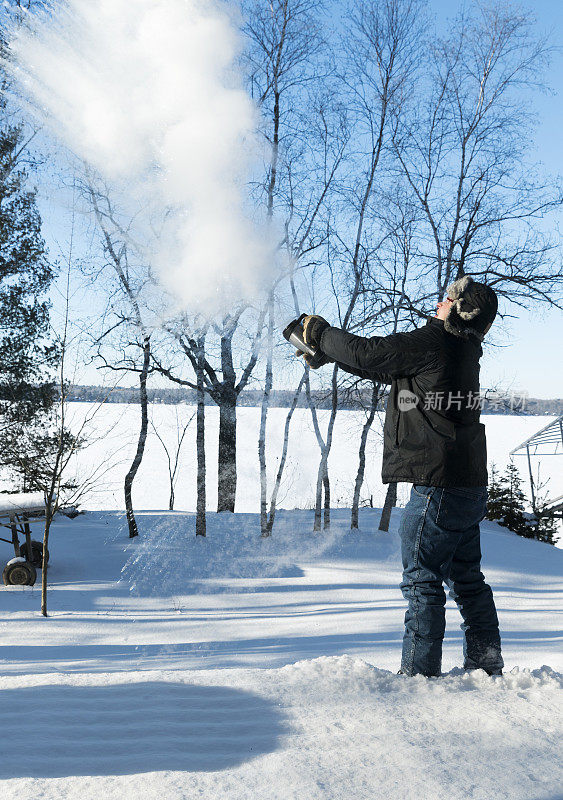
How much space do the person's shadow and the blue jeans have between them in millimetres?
722

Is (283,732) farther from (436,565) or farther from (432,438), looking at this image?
(432,438)

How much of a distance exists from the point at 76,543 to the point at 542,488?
11.4 meters

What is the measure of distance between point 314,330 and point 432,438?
0.70m

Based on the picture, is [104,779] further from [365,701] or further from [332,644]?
[332,644]

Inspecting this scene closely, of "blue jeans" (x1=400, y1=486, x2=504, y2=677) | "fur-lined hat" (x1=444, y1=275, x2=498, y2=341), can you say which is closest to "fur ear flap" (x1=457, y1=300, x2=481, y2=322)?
"fur-lined hat" (x1=444, y1=275, x2=498, y2=341)

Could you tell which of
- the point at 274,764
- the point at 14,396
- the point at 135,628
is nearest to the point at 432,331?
the point at 274,764

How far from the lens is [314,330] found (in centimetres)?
273

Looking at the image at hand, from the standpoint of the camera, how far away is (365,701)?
2.31m

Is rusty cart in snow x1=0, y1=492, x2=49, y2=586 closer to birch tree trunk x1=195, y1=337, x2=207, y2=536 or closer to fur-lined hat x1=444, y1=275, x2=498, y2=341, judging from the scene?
birch tree trunk x1=195, y1=337, x2=207, y2=536

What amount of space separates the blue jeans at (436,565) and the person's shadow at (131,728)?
0.72m

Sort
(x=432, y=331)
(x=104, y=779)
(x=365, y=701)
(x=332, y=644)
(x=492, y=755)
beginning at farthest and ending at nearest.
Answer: (x=332, y=644), (x=432, y=331), (x=365, y=701), (x=492, y=755), (x=104, y=779)

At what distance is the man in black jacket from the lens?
254 centimetres

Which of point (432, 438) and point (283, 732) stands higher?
point (432, 438)

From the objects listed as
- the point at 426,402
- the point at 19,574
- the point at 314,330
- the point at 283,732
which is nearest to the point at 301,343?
the point at 314,330
